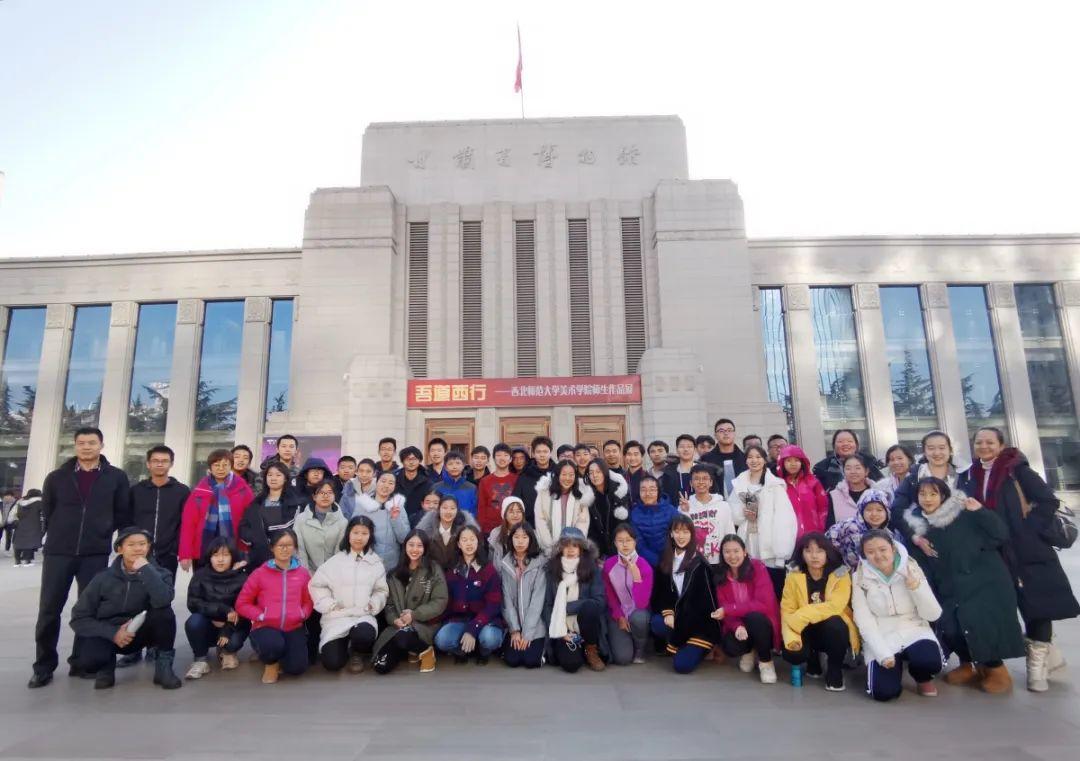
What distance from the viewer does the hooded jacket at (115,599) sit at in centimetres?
466

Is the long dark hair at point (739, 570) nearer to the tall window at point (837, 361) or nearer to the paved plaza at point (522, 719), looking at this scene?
the paved plaza at point (522, 719)

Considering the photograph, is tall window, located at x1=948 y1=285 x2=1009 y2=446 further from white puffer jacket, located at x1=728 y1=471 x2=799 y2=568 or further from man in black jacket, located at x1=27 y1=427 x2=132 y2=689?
man in black jacket, located at x1=27 y1=427 x2=132 y2=689

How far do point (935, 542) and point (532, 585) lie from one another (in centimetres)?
320

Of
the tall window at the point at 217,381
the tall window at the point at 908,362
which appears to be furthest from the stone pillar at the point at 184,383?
the tall window at the point at 908,362

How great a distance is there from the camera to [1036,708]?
13.0 ft

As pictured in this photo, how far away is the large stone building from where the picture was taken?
59.3ft

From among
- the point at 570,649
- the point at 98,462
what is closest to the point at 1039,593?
the point at 570,649

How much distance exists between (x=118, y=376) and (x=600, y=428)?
647 inches

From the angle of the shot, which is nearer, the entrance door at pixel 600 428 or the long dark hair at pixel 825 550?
the long dark hair at pixel 825 550

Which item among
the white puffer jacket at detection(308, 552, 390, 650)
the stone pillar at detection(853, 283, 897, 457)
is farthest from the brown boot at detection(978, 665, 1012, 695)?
the stone pillar at detection(853, 283, 897, 457)

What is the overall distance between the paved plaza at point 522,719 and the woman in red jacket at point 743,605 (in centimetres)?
23

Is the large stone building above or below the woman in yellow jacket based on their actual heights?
above

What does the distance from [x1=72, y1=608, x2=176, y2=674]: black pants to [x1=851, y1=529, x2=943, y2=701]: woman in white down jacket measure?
511 centimetres

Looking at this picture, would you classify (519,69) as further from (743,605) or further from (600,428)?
(743,605)
